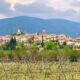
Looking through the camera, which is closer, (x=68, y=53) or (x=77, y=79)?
(x=77, y=79)

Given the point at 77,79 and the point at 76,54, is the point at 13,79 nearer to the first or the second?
the point at 77,79

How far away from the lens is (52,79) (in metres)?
16.2

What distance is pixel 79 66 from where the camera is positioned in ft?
73.4

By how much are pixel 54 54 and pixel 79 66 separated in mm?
29724

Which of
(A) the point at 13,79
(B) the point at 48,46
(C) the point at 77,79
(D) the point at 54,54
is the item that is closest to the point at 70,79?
(C) the point at 77,79

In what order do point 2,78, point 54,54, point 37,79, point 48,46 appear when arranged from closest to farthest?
point 2,78 → point 37,79 → point 54,54 → point 48,46

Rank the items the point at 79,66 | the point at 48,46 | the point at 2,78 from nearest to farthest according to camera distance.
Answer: the point at 2,78 → the point at 79,66 → the point at 48,46

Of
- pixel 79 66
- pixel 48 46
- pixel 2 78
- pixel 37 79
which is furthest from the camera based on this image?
pixel 48 46

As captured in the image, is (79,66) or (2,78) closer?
(2,78)

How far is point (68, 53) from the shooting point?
53.2m

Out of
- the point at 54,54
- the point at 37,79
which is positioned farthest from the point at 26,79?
the point at 54,54

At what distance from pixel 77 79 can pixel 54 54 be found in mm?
36020

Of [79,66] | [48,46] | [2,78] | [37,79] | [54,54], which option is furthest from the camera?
[48,46]

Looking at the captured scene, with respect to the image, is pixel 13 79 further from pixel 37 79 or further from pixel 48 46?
pixel 48 46
